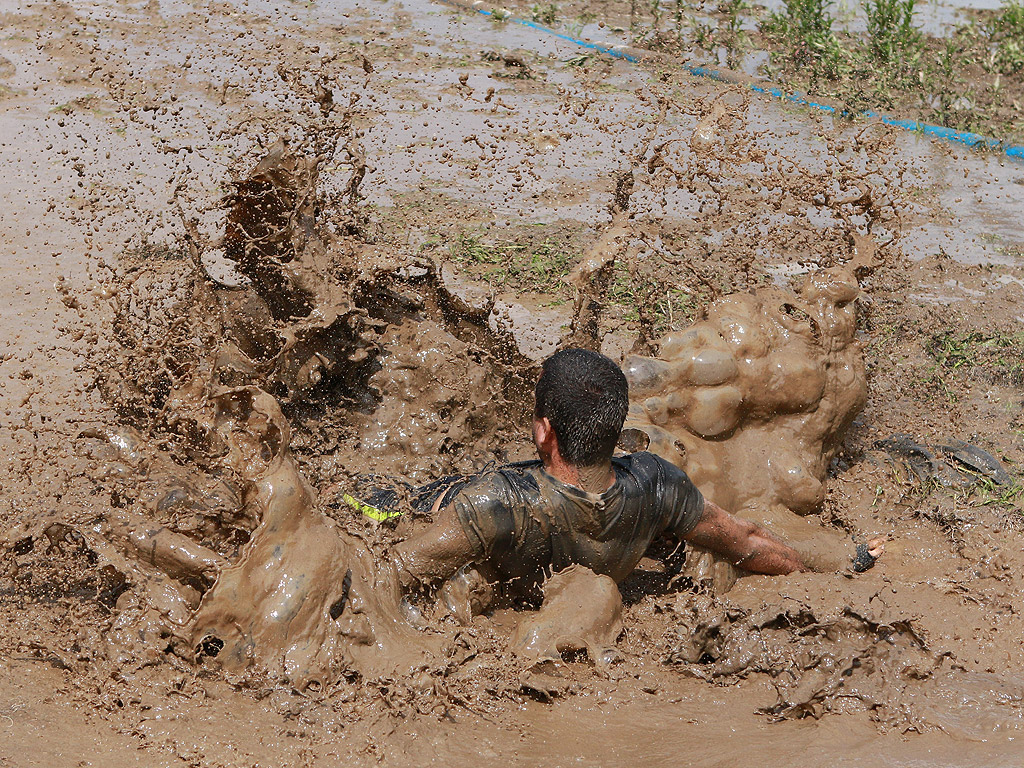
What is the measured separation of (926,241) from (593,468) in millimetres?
5520

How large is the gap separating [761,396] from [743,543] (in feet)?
3.23

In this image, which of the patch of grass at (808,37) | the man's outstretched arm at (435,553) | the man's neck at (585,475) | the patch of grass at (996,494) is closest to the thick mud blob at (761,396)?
the patch of grass at (996,494)

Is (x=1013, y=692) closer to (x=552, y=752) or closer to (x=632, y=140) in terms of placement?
(x=552, y=752)

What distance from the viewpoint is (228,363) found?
4684 millimetres

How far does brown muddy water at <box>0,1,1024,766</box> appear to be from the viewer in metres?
3.60

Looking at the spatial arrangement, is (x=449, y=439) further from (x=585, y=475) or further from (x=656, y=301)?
(x=656, y=301)

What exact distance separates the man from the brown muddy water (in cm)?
15

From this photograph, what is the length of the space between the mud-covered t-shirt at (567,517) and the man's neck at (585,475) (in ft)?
0.07

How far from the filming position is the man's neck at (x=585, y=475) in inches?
153

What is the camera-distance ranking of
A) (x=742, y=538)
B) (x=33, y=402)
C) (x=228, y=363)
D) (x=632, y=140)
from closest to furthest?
(x=742, y=538)
(x=228, y=363)
(x=33, y=402)
(x=632, y=140)

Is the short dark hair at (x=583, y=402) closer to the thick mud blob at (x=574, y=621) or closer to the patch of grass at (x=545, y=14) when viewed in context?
the thick mud blob at (x=574, y=621)

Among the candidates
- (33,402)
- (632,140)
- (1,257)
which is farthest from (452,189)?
(33,402)

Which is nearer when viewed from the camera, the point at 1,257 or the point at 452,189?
the point at 1,257

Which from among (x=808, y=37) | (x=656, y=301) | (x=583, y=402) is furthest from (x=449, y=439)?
(x=808, y=37)
